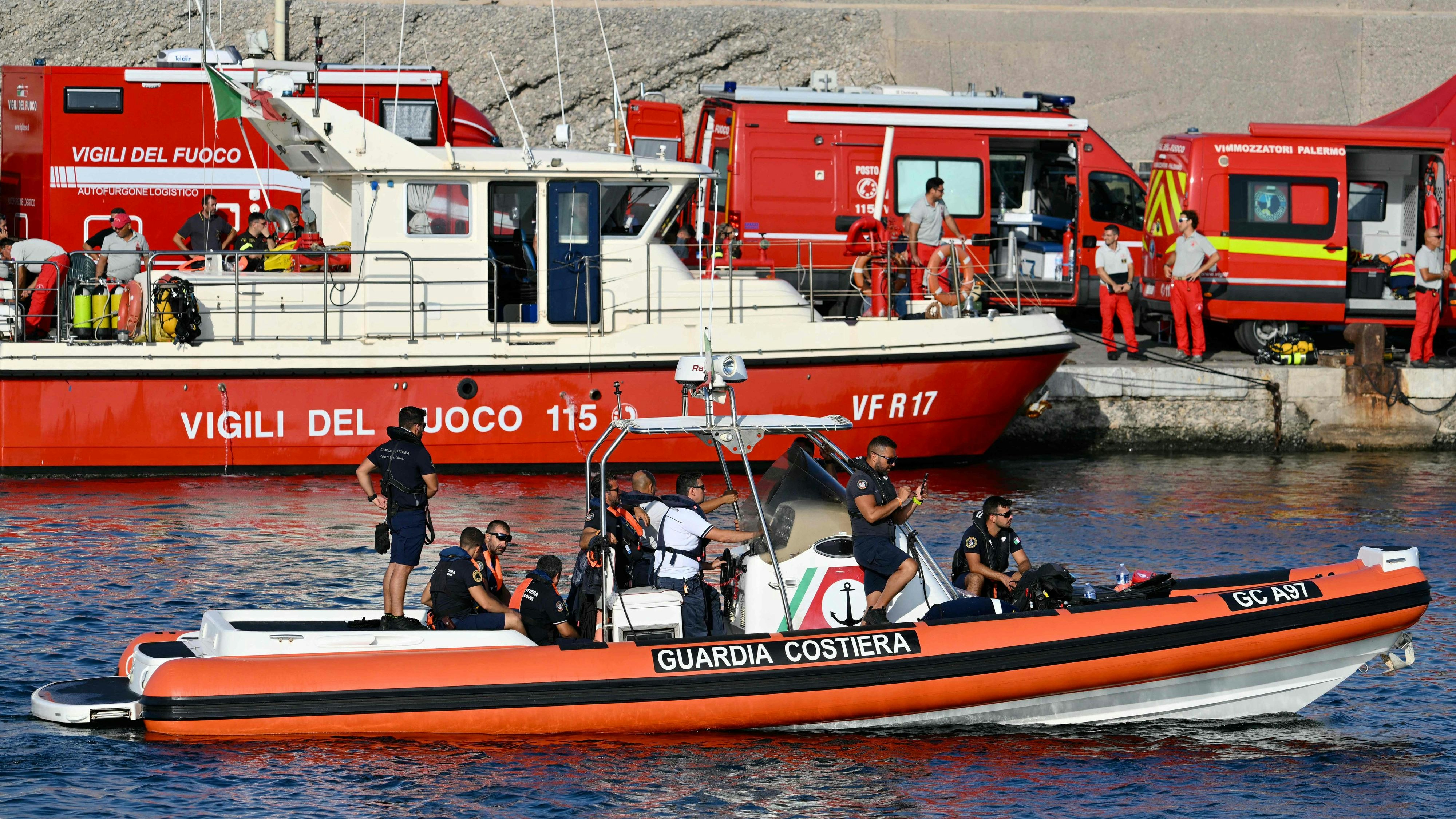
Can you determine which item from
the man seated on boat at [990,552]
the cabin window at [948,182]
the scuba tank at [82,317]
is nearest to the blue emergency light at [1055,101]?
the cabin window at [948,182]

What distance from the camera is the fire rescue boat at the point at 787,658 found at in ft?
27.7

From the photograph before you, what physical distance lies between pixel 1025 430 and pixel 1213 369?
2022mm

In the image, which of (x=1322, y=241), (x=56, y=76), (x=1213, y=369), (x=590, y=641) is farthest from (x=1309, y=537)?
(x=56, y=76)

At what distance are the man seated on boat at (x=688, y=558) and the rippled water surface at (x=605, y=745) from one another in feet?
2.13

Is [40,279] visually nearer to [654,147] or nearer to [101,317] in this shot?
[101,317]

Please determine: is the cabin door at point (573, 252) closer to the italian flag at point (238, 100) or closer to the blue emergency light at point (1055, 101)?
the italian flag at point (238, 100)

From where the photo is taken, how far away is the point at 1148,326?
20750 mm

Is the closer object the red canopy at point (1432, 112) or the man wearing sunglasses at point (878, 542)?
the man wearing sunglasses at point (878, 542)

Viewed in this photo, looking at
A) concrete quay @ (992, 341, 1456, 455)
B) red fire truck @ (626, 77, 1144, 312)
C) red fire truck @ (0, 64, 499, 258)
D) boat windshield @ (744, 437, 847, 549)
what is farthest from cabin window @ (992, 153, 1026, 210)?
boat windshield @ (744, 437, 847, 549)

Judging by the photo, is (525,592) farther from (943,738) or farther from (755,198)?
(755,198)

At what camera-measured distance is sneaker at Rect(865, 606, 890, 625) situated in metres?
8.90

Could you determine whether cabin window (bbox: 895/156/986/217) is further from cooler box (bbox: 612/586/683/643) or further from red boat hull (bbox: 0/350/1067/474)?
cooler box (bbox: 612/586/683/643)

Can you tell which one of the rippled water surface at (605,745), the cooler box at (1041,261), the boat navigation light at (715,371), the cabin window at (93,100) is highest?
the cabin window at (93,100)

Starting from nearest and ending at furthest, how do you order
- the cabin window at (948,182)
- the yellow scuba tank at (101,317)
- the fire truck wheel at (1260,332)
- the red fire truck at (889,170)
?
1. the yellow scuba tank at (101,317)
2. the fire truck wheel at (1260,332)
3. the red fire truck at (889,170)
4. the cabin window at (948,182)
